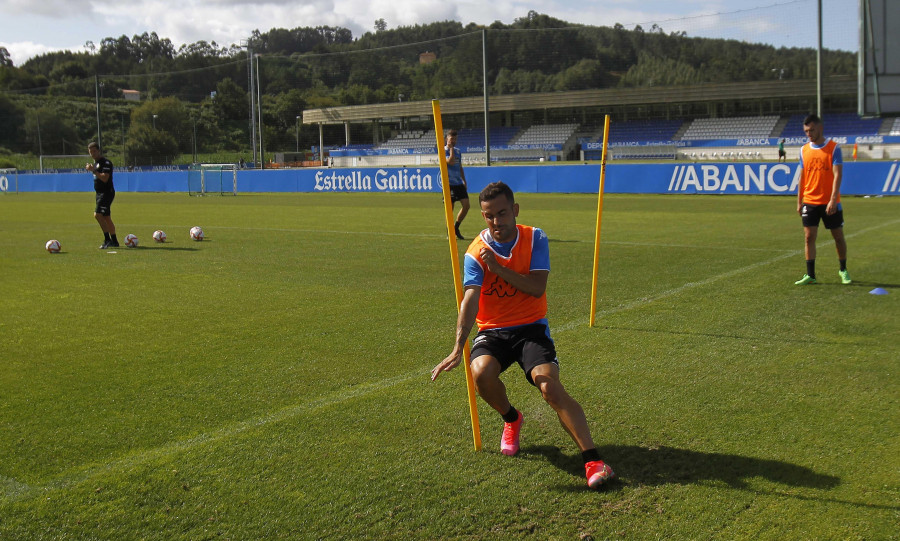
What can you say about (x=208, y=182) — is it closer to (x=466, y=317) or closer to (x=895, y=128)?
(x=466, y=317)

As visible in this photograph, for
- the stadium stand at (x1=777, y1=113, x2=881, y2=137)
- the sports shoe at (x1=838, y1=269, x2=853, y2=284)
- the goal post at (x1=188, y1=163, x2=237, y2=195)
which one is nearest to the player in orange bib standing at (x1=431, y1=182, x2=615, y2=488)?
the sports shoe at (x1=838, y1=269, x2=853, y2=284)

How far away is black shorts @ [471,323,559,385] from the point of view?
4273 mm

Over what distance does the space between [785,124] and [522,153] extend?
63.8ft

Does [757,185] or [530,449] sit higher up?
[757,185]

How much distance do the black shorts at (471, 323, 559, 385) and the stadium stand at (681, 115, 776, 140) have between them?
188 ft

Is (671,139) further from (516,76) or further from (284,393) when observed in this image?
(284,393)

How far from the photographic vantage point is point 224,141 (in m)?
64.1

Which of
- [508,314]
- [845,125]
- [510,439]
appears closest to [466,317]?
[508,314]

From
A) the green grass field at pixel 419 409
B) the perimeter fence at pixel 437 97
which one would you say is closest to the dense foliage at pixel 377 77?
the perimeter fence at pixel 437 97

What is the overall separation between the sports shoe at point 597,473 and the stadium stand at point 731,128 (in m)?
57.8

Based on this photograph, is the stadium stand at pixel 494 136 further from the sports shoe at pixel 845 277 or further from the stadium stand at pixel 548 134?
the sports shoe at pixel 845 277

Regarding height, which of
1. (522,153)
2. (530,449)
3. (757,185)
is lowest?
(530,449)

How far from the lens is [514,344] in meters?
4.37

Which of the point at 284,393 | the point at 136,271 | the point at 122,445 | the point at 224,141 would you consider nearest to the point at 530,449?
the point at 284,393
